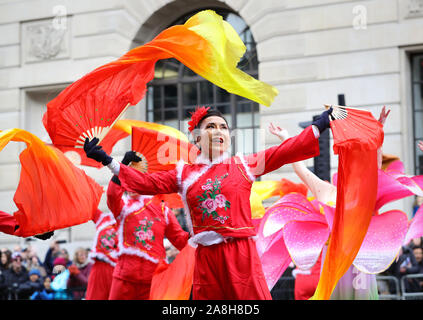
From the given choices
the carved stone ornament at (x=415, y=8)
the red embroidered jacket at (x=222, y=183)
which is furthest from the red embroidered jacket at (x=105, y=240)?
the carved stone ornament at (x=415, y=8)

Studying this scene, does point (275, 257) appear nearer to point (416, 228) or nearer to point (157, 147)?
point (416, 228)

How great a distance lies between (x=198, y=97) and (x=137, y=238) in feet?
26.3

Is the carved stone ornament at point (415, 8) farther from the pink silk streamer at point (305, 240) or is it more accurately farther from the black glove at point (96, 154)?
the black glove at point (96, 154)

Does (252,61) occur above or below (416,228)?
above

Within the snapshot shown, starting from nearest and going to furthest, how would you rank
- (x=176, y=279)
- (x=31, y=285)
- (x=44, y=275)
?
(x=176, y=279), (x=31, y=285), (x=44, y=275)

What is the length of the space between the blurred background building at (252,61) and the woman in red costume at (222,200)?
634 cm

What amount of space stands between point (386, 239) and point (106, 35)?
9804mm

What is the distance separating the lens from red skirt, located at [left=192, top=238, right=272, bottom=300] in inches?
185

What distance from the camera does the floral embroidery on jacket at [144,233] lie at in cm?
695

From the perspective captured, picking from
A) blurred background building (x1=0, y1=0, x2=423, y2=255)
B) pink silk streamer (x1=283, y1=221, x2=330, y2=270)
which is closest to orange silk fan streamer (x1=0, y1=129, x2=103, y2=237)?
pink silk streamer (x1=283, y1=221, x2=330, y2=270)

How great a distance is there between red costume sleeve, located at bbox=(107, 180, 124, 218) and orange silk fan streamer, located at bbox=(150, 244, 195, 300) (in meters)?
0.70

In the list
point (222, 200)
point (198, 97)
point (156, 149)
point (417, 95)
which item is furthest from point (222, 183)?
point (198, 97)

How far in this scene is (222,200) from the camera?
4812mm
